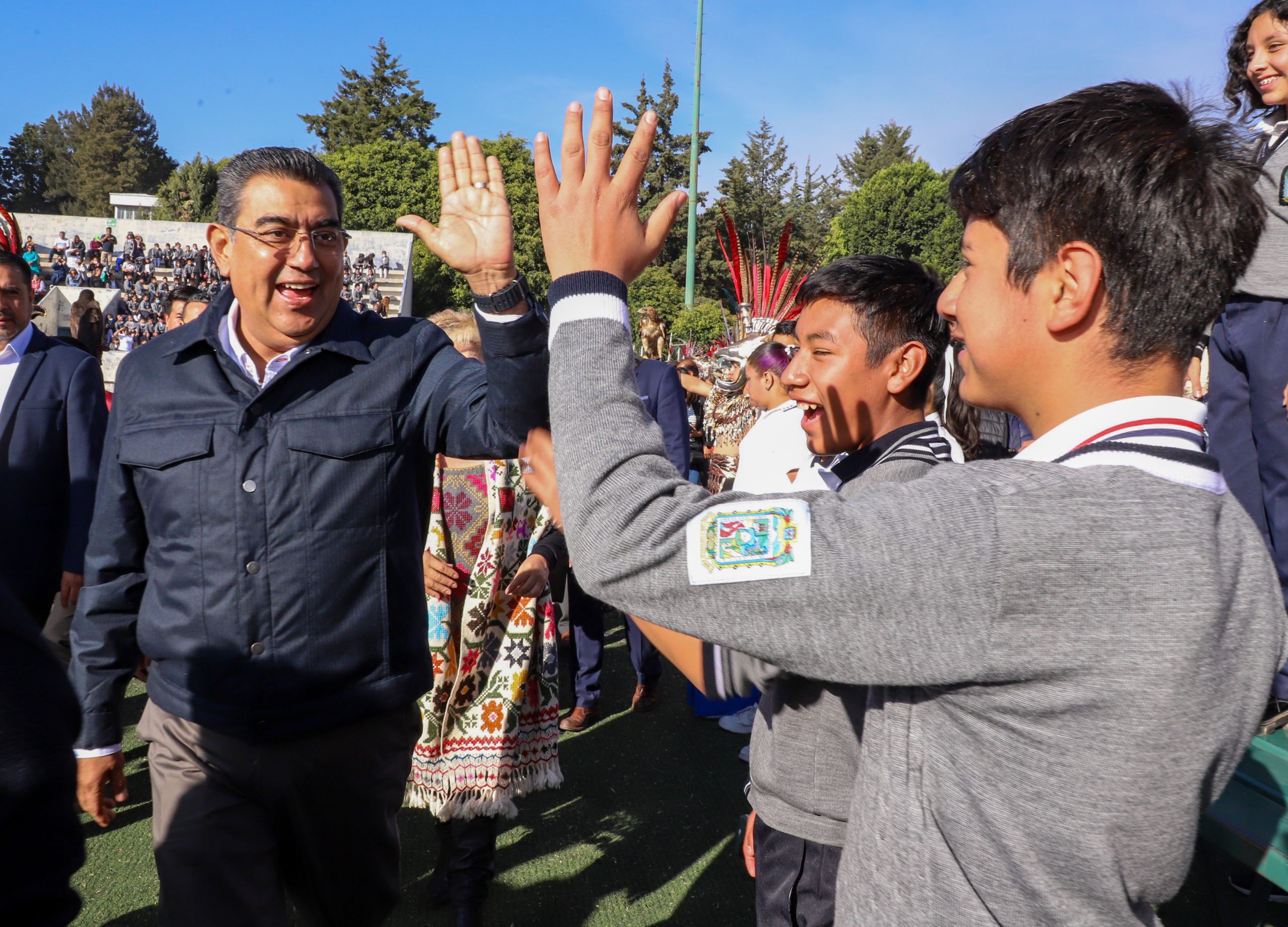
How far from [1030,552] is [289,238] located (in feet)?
6.88

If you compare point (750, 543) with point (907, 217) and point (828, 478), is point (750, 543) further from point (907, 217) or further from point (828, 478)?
point (907, 217)

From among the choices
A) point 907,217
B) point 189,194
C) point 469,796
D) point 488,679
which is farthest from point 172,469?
point 189,194

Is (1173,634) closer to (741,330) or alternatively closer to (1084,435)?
(1084,435)

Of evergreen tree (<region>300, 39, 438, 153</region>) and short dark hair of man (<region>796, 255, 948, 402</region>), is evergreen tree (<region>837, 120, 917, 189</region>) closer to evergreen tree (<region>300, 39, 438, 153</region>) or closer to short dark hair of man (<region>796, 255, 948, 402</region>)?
evergreen tree (<region>300, 39, 438, 153</region>)

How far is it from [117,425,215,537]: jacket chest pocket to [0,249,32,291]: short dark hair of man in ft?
7.91

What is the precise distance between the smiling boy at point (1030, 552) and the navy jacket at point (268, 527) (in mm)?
1104

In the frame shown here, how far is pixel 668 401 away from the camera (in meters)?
5.45

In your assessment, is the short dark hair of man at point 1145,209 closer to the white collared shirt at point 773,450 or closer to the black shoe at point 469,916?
the white collared shirt at point 773,450

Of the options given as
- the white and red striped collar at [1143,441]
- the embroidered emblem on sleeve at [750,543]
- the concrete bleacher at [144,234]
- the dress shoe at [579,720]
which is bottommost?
the dress shoe at [579,720]

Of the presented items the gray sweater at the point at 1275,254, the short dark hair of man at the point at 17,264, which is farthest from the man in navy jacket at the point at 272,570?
the gray sweater at the point at 1275,254

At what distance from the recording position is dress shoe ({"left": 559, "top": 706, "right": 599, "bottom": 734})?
17.2ft

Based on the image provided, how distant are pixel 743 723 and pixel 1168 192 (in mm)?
4490

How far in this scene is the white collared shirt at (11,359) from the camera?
12.6 ft

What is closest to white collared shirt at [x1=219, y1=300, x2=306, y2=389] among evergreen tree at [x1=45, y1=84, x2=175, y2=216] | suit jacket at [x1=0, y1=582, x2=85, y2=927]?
suit jacket at [x1=0, y1=582, x2=85, y2=927]
